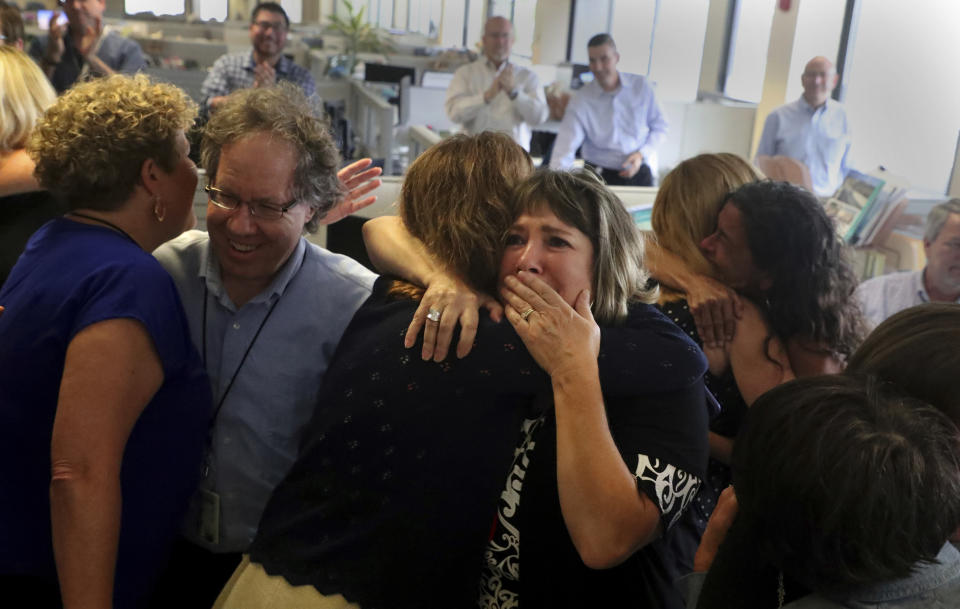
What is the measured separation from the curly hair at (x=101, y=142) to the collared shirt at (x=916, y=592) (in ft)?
3.50

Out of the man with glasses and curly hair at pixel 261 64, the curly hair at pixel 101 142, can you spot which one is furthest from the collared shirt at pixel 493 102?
the curly hair at pixel 101 142

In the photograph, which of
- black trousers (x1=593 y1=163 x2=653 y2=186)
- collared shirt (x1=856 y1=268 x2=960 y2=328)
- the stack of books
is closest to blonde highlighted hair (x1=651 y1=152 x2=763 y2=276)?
collared shirt (x1=856 y1=268 x2=960 y2=328)

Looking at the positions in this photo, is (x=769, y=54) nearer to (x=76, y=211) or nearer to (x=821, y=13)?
(x=821, y=13)

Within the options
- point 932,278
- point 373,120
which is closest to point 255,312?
point 932,278

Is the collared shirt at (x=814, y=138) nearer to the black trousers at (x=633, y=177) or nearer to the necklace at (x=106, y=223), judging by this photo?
the black trousers at (x=633, y=177)

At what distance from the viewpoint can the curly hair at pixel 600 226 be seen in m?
1.14

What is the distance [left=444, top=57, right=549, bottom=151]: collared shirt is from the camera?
19.5 feet

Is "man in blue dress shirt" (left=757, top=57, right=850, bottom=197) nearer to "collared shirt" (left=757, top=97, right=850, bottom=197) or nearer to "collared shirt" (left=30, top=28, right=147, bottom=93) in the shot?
"collared shirt" (left=757, top=97, right=850, bottom=197)

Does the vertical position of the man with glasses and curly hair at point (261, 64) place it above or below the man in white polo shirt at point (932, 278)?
above

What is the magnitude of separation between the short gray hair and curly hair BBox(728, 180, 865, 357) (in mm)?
1291

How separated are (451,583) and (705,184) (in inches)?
36.9

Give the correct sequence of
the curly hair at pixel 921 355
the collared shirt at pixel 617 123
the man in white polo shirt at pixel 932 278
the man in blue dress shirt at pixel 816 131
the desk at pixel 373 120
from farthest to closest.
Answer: the collared shirt at pixel 617 123 → the desk at pixel 373 120 → the man in blue dress shirt at pixel 816 131 → the man in white polo shirt at pixel 932 278 → the curly hair at pixel 921 355

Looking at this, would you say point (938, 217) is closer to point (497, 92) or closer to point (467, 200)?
point (467, 200)

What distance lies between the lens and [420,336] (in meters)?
1.09
